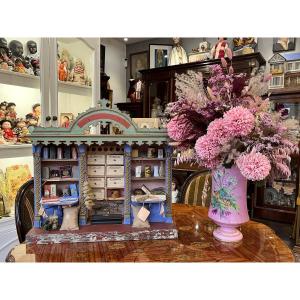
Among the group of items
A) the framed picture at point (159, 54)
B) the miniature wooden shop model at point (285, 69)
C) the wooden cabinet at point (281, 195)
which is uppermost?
the framed picture at point (159, 54)

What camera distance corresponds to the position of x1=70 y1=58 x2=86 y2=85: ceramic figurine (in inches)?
93.0

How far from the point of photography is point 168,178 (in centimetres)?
124

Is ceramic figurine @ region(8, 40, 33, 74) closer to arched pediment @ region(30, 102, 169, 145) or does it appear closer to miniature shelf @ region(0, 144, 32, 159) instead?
miniature shelf @ region(0, 144, 32, 159)

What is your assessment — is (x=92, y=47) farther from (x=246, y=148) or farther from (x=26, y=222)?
(x=246, y=148)

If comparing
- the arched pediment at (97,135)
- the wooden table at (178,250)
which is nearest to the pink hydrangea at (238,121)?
the arched pediment at (97,135)

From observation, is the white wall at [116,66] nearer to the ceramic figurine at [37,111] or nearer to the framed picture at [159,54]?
the framed picture at [159,54]

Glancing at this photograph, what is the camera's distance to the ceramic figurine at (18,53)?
6.39 feet

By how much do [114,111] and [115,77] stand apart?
10.9ft

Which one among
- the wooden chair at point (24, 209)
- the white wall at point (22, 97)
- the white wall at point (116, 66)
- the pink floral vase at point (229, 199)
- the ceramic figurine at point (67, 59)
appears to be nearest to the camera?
the pink floral vase at point (229, 199)

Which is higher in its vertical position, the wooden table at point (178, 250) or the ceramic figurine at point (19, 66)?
the ceramic figurine at point (19, 66)

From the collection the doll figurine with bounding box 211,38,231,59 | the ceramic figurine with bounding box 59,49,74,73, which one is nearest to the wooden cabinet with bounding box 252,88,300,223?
the doll figurine with bounding box 211,38,231,59

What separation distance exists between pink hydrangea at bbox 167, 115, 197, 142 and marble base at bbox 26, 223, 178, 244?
377 mm

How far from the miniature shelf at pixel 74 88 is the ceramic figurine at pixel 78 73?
0.14ft

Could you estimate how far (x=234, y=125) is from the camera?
0.95 m
